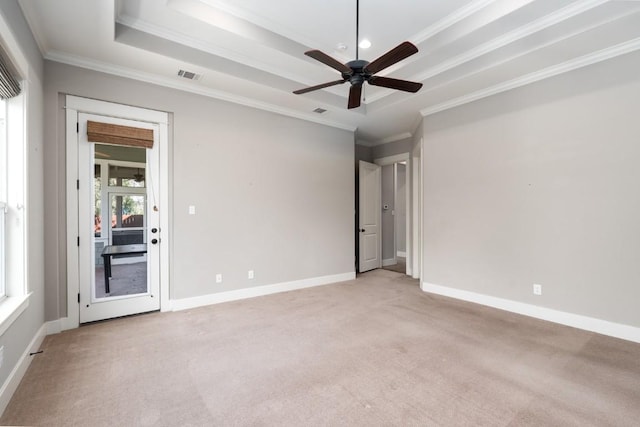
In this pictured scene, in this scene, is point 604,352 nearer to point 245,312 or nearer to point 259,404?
point 259,404

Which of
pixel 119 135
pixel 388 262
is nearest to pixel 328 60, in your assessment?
pixel 119 135

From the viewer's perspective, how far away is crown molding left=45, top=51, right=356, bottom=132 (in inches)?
122

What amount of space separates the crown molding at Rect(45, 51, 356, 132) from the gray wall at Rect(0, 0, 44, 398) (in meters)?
0.28

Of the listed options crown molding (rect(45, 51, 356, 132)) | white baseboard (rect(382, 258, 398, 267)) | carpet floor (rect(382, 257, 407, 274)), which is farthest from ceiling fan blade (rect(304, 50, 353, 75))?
white baseboard (rect(382, 258, 398, 267))

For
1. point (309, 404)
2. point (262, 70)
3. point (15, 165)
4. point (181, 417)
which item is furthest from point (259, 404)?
point (262, 70)

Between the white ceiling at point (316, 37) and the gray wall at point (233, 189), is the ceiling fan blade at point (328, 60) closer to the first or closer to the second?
the white ceiling at point (316, 37)

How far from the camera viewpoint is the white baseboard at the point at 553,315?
2.94 m

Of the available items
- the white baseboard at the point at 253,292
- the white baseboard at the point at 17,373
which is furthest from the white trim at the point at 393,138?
the white baseboard at the point at 17,373

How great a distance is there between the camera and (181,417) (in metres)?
1.81

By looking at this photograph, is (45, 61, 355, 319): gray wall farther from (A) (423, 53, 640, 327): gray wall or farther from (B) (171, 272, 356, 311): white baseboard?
(A) (423, 53, 640, 327): gray wall

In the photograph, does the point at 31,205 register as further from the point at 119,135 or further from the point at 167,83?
the point at 167,83

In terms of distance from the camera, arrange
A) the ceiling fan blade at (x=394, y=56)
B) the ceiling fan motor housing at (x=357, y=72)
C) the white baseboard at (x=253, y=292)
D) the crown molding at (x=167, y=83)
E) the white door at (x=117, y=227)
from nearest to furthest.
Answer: the ceiling fan blade at (x=394, y=56)
the ceiling fan motor housing at (x=357, y=72)
the crown molding at (x=167, y=83)
the white door at (x=117, y=227)
the white baseboard at (x=253, y=292)

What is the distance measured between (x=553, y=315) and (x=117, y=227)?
514 centimetres

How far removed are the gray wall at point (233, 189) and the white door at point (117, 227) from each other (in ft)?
0.63
